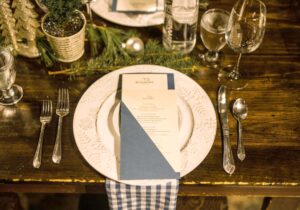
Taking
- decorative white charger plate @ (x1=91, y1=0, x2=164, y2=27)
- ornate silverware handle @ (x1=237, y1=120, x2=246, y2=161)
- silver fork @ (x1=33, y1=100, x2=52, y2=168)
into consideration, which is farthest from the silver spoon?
silver fork @ (x1=33, y1=100, x2=52, y2=168)

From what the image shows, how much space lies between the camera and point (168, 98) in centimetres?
88

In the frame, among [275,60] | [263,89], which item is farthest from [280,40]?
[263,89]

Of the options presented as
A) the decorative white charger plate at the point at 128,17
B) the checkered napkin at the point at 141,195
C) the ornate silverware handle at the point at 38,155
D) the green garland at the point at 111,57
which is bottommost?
the checkered napkin at the point at 141,195

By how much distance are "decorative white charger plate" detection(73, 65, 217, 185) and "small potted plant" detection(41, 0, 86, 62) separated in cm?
11

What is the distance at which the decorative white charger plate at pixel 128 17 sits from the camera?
1027 mm

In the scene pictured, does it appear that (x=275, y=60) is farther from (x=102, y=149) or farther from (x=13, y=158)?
(x=13, y=158)

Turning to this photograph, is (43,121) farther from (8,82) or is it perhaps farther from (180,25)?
(180,25)

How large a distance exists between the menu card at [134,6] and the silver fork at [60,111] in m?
0.30

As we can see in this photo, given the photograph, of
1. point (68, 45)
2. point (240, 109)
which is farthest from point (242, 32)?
point (68, 45)

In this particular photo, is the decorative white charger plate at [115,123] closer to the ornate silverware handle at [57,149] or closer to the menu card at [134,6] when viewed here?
the ornate silverware handle at [57,149]

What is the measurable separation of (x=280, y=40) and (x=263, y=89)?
0.59ft

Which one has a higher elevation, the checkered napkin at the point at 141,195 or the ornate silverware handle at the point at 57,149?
the ornate silverware handle at the point at 57,149

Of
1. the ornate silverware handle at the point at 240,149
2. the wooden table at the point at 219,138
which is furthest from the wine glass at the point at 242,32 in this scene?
the ornate silverware handle at the point at 240,149

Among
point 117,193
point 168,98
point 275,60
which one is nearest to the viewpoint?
point 117,193
